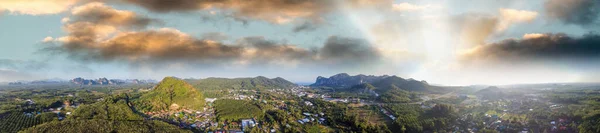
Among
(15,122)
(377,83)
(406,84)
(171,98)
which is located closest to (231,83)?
(171,98)

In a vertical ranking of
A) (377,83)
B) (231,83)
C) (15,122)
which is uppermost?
(377,83)

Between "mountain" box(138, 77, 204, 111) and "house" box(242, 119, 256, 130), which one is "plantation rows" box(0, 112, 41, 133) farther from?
"house" box(242, 119, 256, 130)

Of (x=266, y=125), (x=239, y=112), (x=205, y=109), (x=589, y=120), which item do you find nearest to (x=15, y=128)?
(x=205, y=109)

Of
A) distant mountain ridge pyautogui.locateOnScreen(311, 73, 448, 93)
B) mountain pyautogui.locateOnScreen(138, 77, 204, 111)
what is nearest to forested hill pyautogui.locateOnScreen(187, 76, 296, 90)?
mountain pyautogui.locateOnScreen(138, 77, 204, 111)

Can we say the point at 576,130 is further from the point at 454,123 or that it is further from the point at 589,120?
the point at 454,123

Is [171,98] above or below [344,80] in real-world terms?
below

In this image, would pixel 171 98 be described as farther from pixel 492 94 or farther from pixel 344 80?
pixel 344 80

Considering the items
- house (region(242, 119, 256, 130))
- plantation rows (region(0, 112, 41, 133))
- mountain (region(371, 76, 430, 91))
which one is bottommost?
house (region(242, 119, 256, 130))
